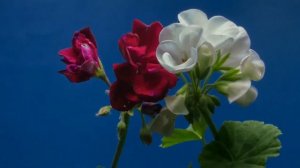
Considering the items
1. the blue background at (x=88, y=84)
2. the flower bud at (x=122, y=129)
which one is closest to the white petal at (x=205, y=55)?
the flower bud at (x=122, y=129)

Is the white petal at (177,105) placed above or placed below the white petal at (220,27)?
below

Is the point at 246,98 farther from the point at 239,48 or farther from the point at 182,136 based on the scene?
the point at 182,136

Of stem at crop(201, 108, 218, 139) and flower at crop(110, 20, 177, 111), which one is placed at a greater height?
flower at crop(110, 20, 177, 111)

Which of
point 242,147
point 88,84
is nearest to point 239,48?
point 242,147

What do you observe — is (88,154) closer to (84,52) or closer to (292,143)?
(292,143)

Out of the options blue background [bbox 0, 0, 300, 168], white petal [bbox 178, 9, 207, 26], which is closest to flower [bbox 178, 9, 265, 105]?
white petal [bbox 178, 9, 207, 26]

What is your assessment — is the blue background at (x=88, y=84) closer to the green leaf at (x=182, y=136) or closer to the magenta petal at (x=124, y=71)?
the green leaf at (x=182, y=136)

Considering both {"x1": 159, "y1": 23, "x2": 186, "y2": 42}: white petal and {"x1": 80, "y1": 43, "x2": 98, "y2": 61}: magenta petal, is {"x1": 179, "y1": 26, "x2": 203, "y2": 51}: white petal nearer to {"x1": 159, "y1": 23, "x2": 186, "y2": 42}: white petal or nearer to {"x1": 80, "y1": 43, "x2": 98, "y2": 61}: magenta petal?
{"x1": 159, "y1": 23, "x2": 186, "y2": 42}: white petal
